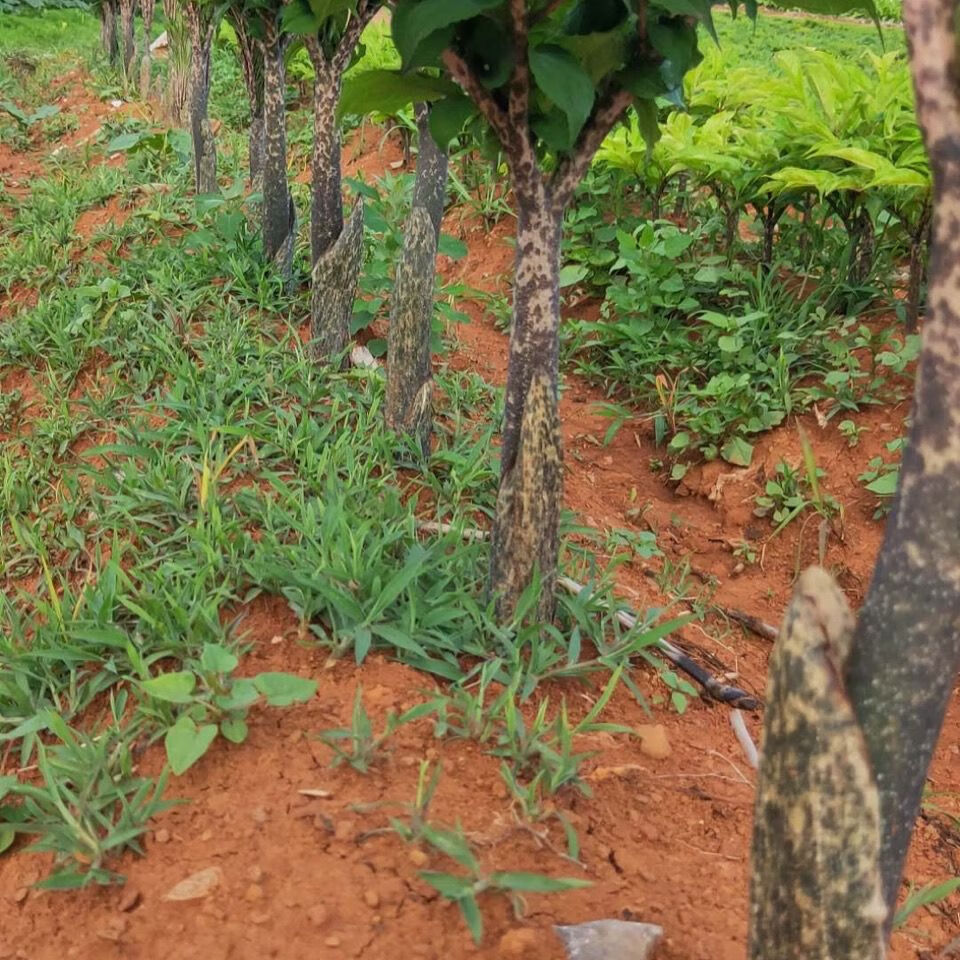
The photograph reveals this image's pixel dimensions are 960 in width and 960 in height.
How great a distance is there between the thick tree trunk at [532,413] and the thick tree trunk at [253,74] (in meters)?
2.37

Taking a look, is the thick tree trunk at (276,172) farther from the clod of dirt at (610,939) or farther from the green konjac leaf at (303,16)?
the clod of dirt at (610,939)

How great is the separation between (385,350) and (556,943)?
254 centimetres

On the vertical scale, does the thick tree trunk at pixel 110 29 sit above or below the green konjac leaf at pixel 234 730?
A: above

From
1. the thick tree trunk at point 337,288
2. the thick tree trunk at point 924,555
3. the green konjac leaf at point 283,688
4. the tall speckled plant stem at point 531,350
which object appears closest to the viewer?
the thick tree trunk at point 924,555

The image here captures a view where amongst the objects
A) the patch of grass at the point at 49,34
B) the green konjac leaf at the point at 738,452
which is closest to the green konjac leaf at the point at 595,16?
the green konjac leaf at the point at 738,452

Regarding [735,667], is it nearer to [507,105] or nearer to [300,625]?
[300,625]

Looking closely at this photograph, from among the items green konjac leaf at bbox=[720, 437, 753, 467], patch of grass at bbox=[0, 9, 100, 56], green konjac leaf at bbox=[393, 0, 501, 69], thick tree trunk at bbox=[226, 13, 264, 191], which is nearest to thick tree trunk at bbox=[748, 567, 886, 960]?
green konjac leaf at bbox=[393, 0, 501, 69]

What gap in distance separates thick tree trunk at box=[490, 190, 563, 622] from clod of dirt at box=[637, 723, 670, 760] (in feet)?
1.25

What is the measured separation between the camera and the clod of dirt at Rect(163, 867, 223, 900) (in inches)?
64.2

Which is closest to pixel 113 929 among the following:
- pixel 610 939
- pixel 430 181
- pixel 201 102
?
pixel 610 939

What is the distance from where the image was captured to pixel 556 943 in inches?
59.9

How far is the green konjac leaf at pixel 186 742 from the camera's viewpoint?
179cm

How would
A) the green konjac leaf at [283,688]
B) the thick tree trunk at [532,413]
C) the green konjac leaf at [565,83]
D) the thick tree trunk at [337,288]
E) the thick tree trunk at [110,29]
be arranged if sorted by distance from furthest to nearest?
the thick tree trunk at [110,29], the thick tree trunk at [337,288], the thick tree trunk at [532,413], the green konjac leaf at [283,688], the green konjac leaf at [565,83]

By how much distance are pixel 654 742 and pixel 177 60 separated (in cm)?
631
